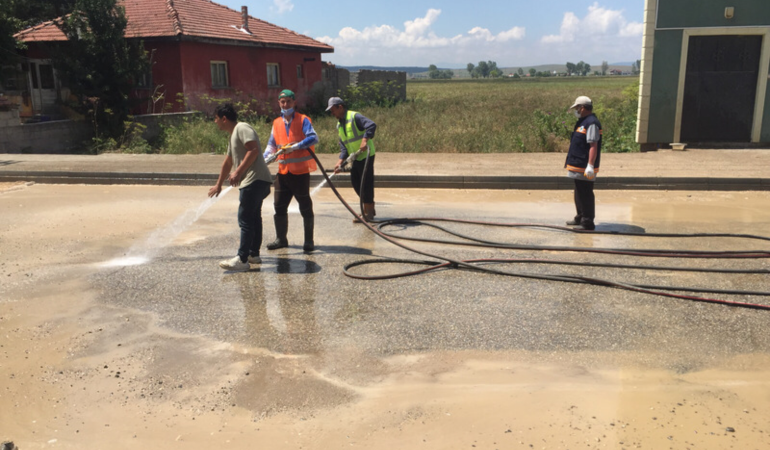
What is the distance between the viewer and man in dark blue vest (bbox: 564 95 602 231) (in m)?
7.60

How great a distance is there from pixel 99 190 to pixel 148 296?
264 inches

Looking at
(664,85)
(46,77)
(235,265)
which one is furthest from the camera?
(46,77)

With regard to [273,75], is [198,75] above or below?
below

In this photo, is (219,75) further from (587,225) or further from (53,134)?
(587,225)

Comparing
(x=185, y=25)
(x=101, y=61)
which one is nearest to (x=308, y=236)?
(x=101, y=61)

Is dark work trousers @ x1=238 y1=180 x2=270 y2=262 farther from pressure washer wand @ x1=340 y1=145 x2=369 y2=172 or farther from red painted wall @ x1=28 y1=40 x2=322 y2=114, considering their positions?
red painted wall @ x1=28 y1=40 x2=322 y2=114

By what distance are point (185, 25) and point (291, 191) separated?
17.5 meters

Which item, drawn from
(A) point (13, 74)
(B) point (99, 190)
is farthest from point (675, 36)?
(A) point (13, 74)

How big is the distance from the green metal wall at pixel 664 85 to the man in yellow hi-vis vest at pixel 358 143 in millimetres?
9412

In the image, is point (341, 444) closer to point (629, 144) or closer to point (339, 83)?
point (629, 144)

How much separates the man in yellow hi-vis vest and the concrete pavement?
309 centimetres

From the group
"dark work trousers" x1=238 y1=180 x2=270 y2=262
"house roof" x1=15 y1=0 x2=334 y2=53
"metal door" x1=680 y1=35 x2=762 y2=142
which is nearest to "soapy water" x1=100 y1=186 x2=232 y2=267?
"dark work trousers" x1=238 y1=180 x2=270 y2=262

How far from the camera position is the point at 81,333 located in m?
4.91

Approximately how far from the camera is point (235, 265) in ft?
21.2
